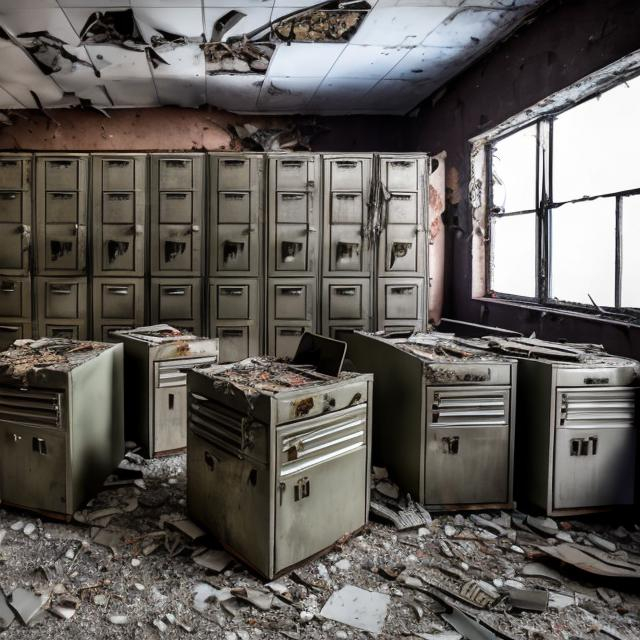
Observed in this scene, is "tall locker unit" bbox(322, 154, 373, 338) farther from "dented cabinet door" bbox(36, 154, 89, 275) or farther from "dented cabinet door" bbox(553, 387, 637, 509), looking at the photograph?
"dented cabinet door" bbox(553, 387, 637, 509)

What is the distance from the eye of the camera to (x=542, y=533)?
2.18 meters

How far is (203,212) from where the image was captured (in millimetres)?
4078

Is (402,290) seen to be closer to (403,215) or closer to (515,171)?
(403,215)

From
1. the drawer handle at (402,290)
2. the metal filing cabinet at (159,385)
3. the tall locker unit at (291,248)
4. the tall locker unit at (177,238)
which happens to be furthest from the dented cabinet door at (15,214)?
the drawer handle at (402,290)

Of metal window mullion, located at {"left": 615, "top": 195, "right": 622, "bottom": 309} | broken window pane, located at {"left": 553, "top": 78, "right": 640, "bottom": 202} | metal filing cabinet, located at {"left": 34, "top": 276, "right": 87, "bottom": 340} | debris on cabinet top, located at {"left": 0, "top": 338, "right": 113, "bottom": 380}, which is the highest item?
broken window pane, located at {"left": 553, "top": 78, "right": 640, "bottom": 202}

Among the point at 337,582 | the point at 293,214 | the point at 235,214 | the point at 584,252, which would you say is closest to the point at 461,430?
the point at 337,582

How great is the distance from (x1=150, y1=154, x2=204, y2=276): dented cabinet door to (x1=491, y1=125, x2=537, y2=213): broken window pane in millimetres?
2434

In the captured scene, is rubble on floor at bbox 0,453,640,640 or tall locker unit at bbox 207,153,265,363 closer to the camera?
rubble on floor at bbox 0,453,640,640

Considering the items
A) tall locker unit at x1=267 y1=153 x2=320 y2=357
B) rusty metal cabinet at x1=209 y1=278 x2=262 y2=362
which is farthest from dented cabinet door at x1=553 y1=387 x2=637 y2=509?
rusty metal cabinet at x1=209 y1=278 x2=262 y2=362

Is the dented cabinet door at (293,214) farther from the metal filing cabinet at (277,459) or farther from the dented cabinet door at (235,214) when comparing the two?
the metal filing cabinet at (277,459)

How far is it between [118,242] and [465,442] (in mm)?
3161

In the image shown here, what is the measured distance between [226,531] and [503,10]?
3520 millimetres

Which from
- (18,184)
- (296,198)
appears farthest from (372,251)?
(18,184)

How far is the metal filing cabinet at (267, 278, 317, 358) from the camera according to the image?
414cm
